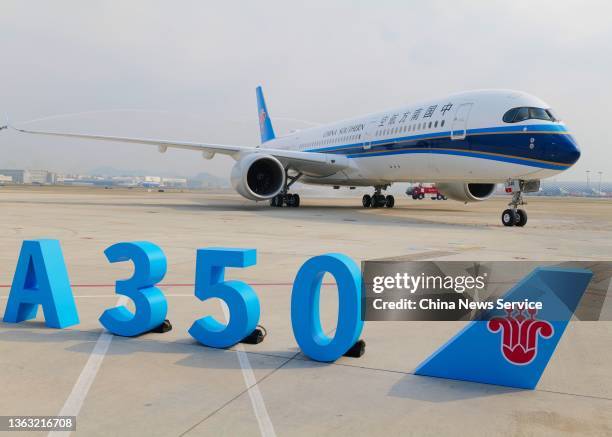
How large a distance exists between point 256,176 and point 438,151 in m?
8.19

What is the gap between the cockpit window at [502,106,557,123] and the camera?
13805 millimetres

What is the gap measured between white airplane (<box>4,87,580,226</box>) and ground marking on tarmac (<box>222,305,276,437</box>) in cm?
1185

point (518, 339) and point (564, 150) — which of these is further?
point (564, 150)

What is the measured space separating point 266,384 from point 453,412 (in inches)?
40.3

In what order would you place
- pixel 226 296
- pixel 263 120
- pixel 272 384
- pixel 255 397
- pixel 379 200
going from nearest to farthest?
1. pixel 255 397
2. pixel 272 384
3. pixel 226 296
4. pixel 379 200
5. pixel 263 120

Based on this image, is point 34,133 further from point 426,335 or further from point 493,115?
point 426,335

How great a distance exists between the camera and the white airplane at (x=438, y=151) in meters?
13.7

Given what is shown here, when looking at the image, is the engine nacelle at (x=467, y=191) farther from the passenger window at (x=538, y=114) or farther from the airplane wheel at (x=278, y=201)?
the airplane wheel at (x=278, y=201)

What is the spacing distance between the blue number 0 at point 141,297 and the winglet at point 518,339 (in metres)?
1.92

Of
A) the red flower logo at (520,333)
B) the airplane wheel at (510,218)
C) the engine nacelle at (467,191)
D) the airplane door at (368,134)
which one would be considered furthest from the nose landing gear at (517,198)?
the red flower logo at (520,333)

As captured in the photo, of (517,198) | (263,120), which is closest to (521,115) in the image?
(517,198)

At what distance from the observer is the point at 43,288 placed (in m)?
4.27

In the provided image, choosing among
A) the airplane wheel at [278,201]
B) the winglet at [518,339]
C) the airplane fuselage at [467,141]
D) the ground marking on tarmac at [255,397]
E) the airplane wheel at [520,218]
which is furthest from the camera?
the airplane wheel at [278,201]

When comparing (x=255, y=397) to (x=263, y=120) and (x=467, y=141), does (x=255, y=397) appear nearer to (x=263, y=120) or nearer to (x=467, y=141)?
(x=467, y=141)
